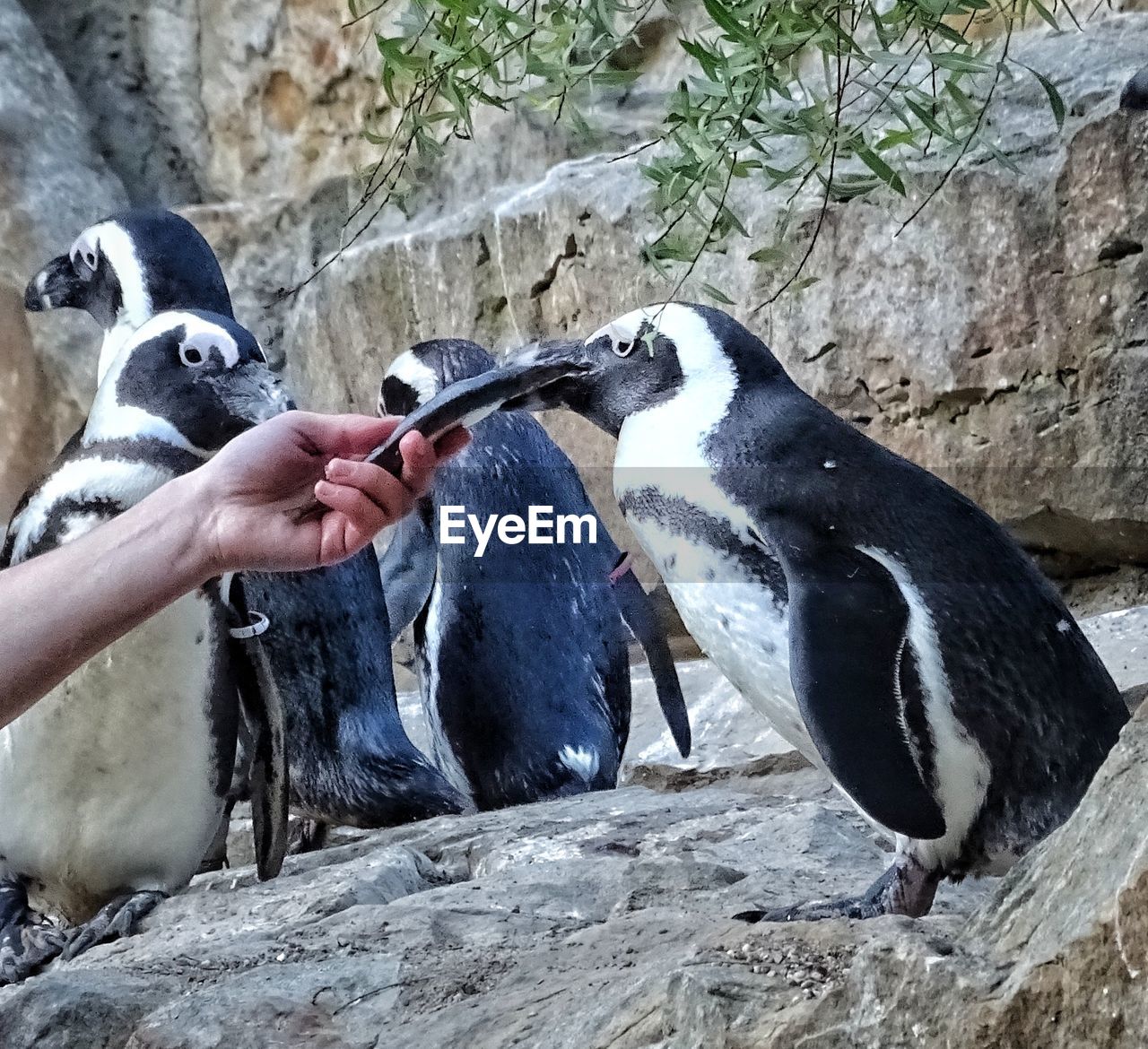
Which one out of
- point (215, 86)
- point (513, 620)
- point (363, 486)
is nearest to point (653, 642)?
point (513, 620)

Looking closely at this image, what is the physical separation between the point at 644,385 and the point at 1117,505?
0.46 m

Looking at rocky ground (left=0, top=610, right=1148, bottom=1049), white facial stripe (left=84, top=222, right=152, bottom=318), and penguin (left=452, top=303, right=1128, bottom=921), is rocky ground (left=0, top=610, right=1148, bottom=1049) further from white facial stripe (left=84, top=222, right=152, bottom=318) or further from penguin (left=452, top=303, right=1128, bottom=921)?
white facial stripe (left=84, top=222, right=152, bottom=318)

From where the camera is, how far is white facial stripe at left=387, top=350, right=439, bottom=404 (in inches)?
52.4

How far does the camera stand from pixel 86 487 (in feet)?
4.06

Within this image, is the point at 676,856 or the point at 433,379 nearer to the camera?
the point at 676,856

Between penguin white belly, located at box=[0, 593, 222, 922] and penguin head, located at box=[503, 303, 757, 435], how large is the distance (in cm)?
40

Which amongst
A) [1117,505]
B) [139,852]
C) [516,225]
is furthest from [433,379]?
[1117,505]

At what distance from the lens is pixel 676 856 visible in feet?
3.61

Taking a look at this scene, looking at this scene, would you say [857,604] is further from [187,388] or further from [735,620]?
[187,388]

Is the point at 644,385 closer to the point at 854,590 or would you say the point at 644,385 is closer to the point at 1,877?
the point at 854,590

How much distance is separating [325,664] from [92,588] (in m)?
0.77

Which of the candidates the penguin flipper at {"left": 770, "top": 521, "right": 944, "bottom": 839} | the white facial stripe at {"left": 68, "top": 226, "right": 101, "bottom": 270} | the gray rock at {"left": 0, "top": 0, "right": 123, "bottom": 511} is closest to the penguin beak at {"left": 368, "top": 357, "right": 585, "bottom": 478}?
the penguin flipper at {"left": 770, "top": 521, "right": 944, "bottom": 839}

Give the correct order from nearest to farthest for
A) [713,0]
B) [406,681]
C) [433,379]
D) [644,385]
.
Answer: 1. [713,0]
2. [644,385]
3. [433,379]
4. [406,681]

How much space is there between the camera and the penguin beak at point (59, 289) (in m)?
1.68
